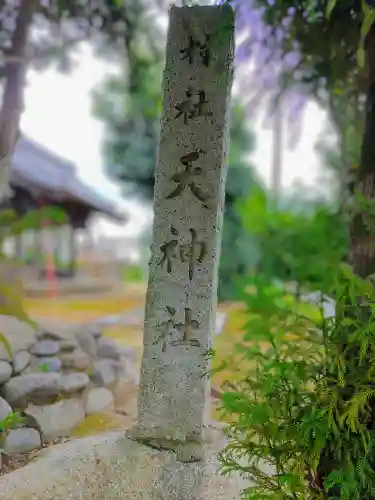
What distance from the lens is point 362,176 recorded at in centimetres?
135

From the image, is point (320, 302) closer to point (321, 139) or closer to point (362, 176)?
point (362, 176)

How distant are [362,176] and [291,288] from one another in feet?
1.61

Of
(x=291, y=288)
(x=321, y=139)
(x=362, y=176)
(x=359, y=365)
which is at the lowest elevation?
(x=359, y=365)

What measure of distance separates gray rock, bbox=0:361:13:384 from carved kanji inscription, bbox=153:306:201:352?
0.60 metres

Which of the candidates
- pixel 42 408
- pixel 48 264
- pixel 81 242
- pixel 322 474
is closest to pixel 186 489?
pixel 322 474

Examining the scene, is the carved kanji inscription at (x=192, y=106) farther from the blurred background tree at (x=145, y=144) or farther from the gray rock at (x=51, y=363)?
the gray rock at (x=51, y=363)

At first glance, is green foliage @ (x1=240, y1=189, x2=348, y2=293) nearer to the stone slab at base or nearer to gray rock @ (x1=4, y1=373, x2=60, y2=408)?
the stone slab at base

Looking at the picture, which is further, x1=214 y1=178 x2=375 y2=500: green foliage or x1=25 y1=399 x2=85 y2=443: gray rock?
x1=25 y1=399 x2=85 y2=443: gray rock

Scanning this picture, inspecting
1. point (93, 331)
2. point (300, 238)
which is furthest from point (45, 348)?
point (300, 238)

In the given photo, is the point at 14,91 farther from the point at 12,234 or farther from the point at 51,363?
the point at 51,363

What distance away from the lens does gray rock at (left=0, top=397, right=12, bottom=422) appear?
1432 millimetres

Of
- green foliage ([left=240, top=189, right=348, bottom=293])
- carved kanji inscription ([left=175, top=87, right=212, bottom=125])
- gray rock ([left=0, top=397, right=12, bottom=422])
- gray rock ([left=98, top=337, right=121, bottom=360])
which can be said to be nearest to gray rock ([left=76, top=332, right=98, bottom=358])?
gray rock ([left=98, top=337, right=121, bottom=360])

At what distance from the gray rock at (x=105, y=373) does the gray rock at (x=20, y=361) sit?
25 cm

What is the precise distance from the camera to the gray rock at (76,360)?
1.87 meters
